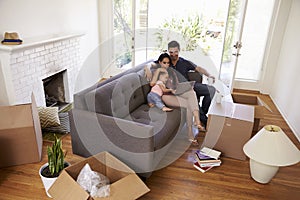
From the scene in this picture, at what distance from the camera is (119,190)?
1575 millimetres

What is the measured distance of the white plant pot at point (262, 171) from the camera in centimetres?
191

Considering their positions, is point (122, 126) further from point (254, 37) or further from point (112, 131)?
point (254, 37)

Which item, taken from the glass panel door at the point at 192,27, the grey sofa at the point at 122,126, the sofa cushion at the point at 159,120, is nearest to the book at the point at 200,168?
the grey sofa at the point at 122,126

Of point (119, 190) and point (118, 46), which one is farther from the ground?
point (118, 46)

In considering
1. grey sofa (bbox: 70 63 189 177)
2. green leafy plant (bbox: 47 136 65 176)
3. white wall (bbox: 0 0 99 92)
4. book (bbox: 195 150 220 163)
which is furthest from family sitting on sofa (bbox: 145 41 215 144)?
white wall (bbox: 0 0 99 92)

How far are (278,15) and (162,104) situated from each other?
109 inches

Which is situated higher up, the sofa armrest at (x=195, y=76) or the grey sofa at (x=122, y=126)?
the sofa armrest at (x=195, y=76)

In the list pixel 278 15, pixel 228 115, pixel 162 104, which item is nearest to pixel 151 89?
pixel 162 104

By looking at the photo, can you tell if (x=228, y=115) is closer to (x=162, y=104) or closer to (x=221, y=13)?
(x=162, y=104)

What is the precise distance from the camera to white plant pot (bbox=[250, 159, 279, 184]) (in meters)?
1.91

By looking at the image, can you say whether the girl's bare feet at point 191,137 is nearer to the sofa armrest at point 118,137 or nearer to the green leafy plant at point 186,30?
the sofa armrest at point 118,137

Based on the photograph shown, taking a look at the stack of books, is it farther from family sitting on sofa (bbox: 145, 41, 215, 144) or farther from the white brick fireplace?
the white brick fireplace

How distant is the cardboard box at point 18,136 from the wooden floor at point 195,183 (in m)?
0.08

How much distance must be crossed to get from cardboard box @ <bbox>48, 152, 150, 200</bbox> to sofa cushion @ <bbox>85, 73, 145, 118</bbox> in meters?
0.42
